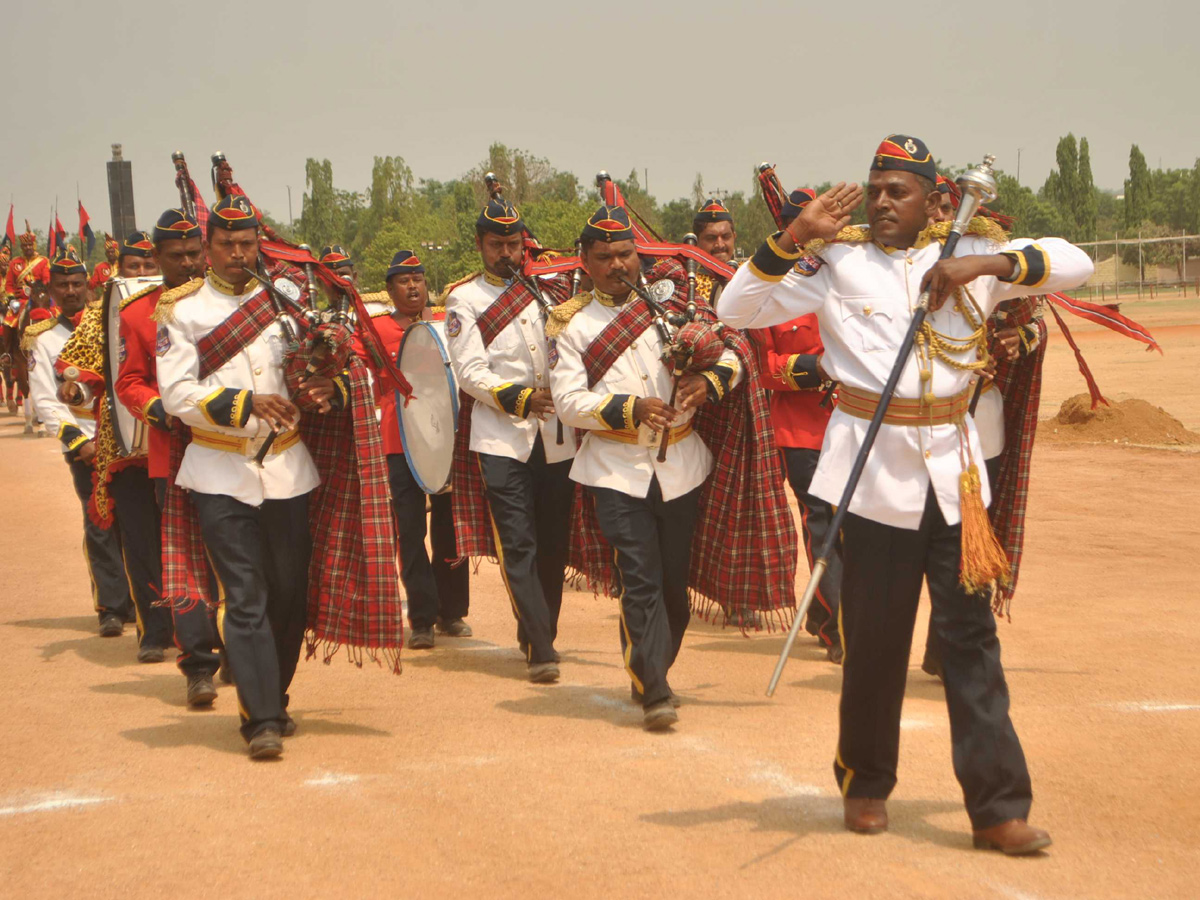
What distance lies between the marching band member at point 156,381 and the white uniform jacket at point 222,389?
0.44 metres

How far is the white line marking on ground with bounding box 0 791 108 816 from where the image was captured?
16.9 feet

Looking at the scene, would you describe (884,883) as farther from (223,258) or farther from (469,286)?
(469,286)

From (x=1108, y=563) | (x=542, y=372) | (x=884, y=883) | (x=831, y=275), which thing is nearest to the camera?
(x=884, y=883)

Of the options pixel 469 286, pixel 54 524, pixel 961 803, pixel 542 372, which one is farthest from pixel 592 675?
pixel 54 524

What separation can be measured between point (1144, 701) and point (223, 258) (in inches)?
172

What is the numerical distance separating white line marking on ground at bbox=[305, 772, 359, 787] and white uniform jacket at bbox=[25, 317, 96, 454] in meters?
3.70

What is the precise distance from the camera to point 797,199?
710 centimetres

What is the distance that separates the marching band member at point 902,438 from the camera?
4.48 meters

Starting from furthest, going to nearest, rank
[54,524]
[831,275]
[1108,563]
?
[54,524] < [1108,563] < [831,275]

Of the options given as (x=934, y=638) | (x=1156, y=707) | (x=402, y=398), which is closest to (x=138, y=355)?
(x=402, y=398)

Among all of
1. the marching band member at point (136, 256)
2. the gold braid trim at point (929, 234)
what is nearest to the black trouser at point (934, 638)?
the gold braid trim at point (929, 234)

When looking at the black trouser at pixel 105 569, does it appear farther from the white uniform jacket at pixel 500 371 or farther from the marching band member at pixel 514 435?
the white uniform jacket at pixel 500 371

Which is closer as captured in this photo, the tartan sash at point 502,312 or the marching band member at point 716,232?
the tartan sash at point 502,312

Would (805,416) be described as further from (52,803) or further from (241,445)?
(52,803)
